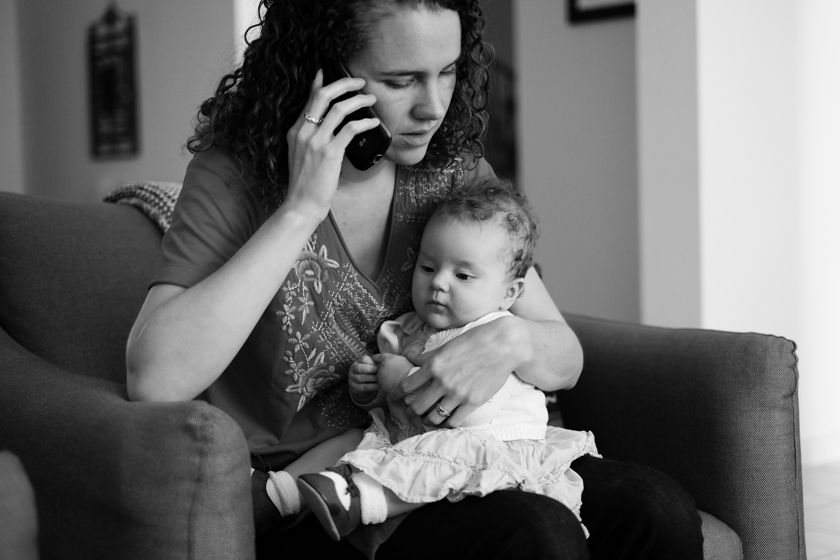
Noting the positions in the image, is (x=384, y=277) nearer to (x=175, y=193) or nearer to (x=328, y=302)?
(x=328, y=302)

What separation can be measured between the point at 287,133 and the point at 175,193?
1.91ft

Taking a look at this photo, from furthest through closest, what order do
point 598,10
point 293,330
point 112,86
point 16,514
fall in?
point 112,86 → point 598,10 → point 293,330 → point 16,514

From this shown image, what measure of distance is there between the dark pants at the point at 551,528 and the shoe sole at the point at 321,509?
71mm

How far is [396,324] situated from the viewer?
1.44 metres

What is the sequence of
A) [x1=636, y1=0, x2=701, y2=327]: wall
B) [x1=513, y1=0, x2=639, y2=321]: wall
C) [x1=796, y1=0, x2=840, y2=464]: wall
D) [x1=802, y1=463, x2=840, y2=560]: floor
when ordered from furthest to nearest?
[x1=513, y1=0, x2=639, y2=321]: wall
[x1=796, y1=0, x2=840, y2=464]: wall
[x1=636, y1=0, x2=701, y2=327]: wall
[x1=802, y1=463, x2=840, y2=560]: floor

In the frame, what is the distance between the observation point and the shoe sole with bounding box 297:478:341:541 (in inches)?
43.0

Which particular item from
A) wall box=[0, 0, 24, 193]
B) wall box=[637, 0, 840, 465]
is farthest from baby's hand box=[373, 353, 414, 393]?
wall box=[0, 0, 24, 193]

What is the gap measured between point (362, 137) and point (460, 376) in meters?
0.40

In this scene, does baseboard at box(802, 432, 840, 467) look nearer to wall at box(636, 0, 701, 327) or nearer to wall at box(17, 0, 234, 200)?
wall at box(636, 0, 701, 327)

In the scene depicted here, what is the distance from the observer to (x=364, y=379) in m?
1.35

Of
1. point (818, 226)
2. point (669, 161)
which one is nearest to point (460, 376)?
point (669, 161)

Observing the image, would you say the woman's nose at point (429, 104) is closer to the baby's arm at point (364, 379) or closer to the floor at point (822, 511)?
the baby's arm at point (364, 379)

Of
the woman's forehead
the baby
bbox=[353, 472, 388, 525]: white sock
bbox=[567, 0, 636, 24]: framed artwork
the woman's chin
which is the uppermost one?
bbox=[567, 0, 636, 24]: framed artwork

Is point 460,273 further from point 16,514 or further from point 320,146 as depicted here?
point 16,514
